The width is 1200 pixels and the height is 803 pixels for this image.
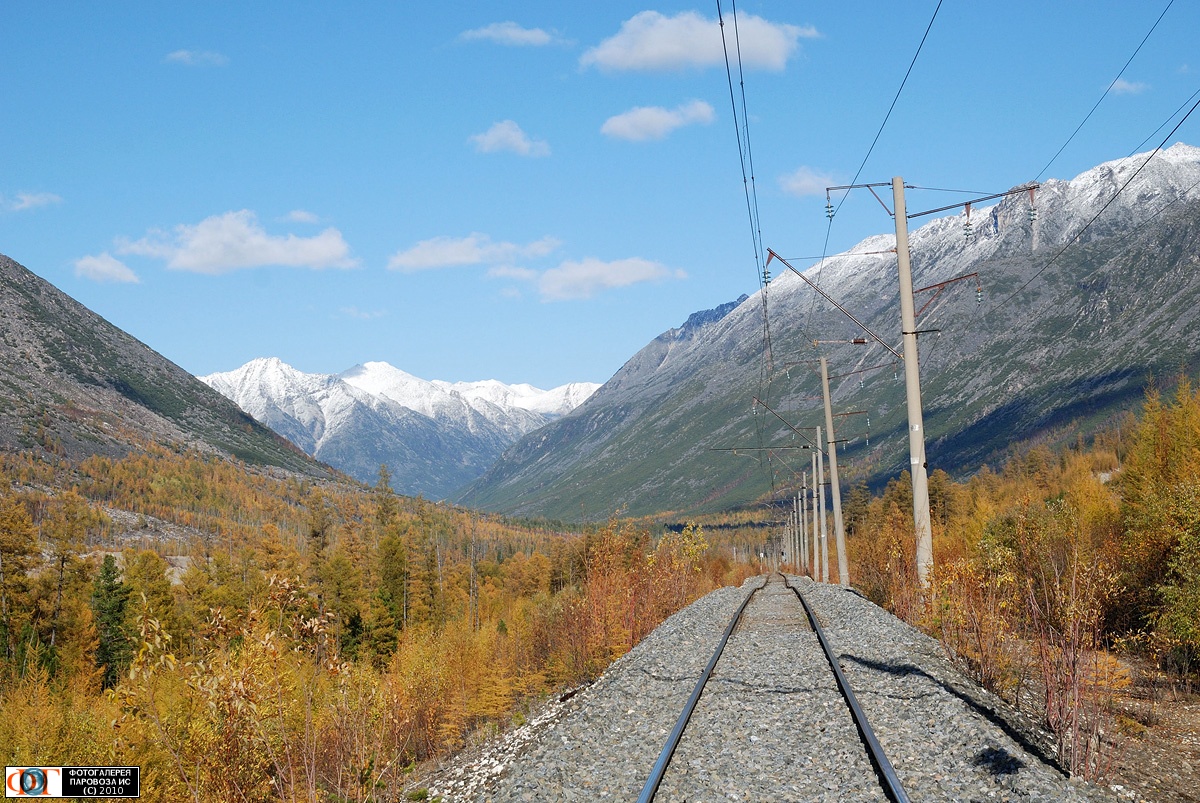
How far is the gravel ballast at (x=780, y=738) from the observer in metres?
7.75

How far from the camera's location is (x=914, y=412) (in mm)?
18766

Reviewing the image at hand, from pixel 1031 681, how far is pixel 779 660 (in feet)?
12.7

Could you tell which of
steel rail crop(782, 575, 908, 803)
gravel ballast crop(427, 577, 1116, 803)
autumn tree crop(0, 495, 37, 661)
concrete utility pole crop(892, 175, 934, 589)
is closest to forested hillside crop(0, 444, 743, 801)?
autumn tree crop(0, 495, 37, 661)

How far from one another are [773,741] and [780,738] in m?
0.15

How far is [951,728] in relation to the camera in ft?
30.1

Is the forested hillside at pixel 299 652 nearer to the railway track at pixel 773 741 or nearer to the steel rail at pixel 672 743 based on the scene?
the steel rail at pixel 672 743

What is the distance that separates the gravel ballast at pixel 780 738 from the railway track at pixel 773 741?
2 cm

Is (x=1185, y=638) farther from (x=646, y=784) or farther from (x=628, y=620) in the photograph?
(x=646, y=784)

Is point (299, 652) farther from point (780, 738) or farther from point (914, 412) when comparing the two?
point (914, 412)

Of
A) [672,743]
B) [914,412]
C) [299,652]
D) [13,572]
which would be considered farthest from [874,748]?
[13,572]

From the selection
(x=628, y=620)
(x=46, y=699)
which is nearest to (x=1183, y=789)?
(x=628, y=620)

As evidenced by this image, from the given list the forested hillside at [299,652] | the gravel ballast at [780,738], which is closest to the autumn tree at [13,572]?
the forested hillside at [299,652]

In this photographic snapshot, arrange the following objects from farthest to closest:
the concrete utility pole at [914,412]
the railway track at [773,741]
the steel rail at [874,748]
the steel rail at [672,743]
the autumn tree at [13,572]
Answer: the autumn tree at [13,572]
the concrete utility pole at [914,412]
the railway track at [773,741]
the steel rail at [672,743]
the steel rail at [874,748]

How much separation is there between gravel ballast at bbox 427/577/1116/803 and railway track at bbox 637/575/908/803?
A: 0.02 meters
